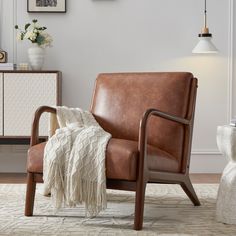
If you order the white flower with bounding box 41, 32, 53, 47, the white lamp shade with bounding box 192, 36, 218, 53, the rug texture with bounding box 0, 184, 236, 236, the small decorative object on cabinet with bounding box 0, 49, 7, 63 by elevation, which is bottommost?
the rug texture with bounding box 0, 184, 236, 236

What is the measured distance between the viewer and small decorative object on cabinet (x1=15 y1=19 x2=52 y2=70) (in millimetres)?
5188

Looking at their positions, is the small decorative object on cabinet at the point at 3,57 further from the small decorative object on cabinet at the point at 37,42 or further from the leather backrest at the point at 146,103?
the leather backrest at the point at 146,103

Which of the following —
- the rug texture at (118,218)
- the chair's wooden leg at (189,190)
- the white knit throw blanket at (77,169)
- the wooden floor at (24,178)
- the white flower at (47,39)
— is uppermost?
the white flower at (47,39)

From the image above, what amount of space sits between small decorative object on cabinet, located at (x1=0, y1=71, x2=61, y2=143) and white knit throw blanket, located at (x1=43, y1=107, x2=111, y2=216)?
1.92 metres

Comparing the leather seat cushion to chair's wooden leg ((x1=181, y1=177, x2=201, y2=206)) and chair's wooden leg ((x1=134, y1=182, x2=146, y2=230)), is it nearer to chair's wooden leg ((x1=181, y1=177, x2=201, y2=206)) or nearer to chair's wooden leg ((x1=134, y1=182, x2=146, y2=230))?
chair's wooden leg ((x1=134, y1=182, x2=146, y2=230))

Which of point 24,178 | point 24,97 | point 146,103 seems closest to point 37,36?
point 24,97

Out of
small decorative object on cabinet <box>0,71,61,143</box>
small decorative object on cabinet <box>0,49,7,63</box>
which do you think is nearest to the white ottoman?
small decorative object on cabinet <box>0,71,61,143</box>

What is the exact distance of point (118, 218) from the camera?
329 cm

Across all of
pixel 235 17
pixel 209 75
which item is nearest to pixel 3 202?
pixel 209 75

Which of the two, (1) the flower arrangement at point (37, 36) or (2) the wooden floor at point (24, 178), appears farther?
(1) the flower arrangement at point (37, 36)

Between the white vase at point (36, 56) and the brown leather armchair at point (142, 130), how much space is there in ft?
4.70

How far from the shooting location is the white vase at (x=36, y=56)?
206 inches

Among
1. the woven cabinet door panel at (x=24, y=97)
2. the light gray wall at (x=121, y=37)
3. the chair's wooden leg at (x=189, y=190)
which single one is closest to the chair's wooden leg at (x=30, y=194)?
the chair's wooden leg at (x=189, y=190)

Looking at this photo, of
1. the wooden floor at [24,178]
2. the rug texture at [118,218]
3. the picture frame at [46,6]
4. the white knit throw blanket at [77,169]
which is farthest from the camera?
the picture frame at [46,6]
